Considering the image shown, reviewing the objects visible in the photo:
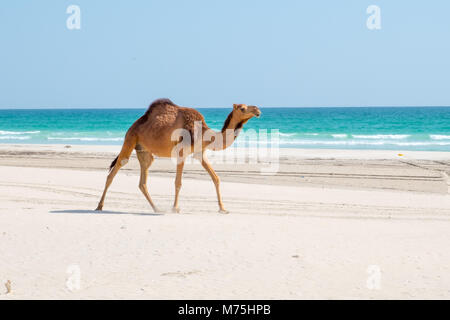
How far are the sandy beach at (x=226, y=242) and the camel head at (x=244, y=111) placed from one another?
1614 millimetres

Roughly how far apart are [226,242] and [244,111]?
2.59 meters

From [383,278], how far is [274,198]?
640cm

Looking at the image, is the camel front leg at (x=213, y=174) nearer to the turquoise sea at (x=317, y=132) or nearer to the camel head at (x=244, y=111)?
the camel head at (x=244, y=111)

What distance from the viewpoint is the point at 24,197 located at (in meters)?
11.5

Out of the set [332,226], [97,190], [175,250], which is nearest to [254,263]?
[175,250]

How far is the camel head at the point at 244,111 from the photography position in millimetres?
9094

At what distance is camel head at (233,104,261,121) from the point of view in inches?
358

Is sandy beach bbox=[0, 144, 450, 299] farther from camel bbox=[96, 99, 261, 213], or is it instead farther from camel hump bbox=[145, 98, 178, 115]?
camel hump bbox=[145, 98, 178, 115]

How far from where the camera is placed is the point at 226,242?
7.30 metres

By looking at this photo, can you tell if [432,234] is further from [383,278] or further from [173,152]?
[173,152]

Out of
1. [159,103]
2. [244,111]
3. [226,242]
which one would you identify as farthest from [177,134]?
[226,242]

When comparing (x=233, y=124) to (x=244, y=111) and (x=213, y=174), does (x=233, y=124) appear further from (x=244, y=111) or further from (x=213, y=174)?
(x=213, y=174)

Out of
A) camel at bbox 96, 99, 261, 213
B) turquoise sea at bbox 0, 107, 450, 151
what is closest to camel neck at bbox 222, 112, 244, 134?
camel at bbox 96, 99, 261, 213

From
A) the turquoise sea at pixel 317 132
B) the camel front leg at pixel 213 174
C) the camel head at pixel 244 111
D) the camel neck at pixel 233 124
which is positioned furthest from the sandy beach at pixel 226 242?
the turquoise sea at pixel 317 132
